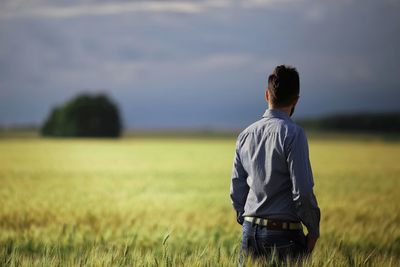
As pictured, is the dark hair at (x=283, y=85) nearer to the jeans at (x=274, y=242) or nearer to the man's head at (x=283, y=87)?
the man's head at (x=283, y=87)

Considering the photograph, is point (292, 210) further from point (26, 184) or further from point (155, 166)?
point (155, 166)

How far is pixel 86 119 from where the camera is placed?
71312 mm

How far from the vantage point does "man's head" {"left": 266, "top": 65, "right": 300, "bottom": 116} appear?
353 cm

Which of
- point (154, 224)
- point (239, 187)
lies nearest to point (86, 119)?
point (154, 224)

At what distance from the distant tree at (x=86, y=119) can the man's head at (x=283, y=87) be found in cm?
6688

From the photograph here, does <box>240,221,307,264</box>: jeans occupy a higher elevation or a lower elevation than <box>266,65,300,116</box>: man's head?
lower

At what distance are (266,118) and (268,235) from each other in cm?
72

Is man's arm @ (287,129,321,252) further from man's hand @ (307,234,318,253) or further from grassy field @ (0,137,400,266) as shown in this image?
grassy field @ (0,137,400,266)

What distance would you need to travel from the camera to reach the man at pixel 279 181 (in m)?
3.46

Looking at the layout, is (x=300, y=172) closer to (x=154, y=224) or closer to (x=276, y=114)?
(x=276, y=114)

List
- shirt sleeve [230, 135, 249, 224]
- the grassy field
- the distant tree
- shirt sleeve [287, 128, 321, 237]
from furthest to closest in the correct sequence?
1. the distant tree
2. the grassy field
3. shirt sleeve [230, 135, 249, 224]
4. shirt sleeve [287, 128, 321, 237]

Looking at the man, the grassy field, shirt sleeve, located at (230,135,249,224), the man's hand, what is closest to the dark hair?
the man

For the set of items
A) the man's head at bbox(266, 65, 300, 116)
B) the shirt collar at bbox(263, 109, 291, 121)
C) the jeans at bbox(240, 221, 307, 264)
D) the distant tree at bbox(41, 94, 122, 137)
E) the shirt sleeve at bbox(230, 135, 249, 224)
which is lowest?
the distant tree at bbox(41, 94, 122, 137)

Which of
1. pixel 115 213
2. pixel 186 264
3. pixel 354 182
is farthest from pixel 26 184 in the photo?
pixel 186 264
